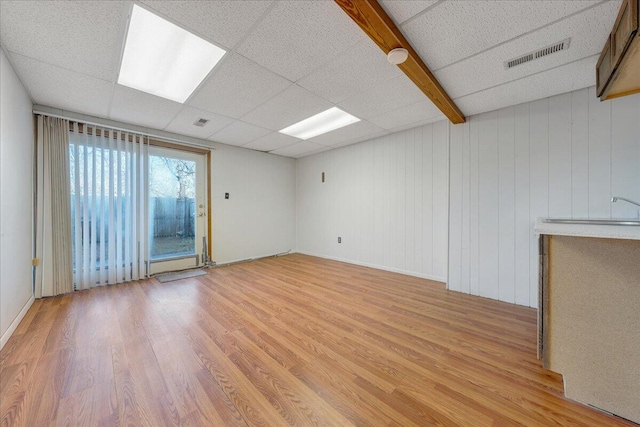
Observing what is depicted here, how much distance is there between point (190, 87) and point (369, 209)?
332cm

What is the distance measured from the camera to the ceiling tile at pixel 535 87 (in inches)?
82.7

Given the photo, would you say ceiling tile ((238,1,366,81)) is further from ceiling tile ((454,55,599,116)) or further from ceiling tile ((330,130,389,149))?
ceiling tile ((330,130,389,149))

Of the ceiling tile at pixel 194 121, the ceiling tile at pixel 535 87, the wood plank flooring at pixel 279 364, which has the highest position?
the ceiling tile at pixel 194 121

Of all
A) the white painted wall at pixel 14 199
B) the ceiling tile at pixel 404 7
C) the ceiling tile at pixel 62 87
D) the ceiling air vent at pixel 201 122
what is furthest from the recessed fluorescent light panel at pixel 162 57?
the ceiling tile at pixel 404 7

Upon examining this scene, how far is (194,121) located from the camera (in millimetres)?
3439

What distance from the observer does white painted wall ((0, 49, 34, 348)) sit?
6.32 ft

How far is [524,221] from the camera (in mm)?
2732

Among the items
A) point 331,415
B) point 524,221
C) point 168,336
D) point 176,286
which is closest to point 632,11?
point 524,221

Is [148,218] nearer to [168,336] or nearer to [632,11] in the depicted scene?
[168,336]

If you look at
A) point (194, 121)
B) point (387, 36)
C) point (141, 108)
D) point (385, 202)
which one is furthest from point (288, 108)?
point (385, 202)

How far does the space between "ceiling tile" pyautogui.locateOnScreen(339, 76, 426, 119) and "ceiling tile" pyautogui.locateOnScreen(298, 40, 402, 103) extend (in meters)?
0.12

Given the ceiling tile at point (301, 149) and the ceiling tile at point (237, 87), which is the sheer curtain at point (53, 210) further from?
the ceiling tile at point (301, 149)

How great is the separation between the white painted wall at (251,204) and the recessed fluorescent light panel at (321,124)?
4.86 ft

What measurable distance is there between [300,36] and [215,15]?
1.92 feet
